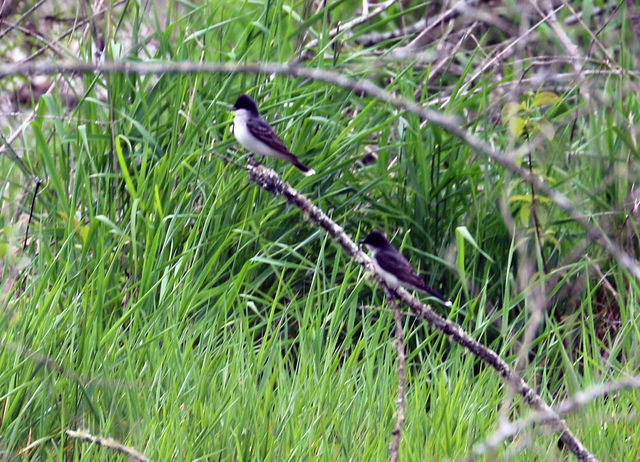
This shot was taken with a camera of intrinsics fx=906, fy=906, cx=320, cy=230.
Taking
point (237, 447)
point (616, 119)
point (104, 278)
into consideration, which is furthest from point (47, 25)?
point (237, 447)

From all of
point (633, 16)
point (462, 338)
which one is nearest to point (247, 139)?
point (633, 16)

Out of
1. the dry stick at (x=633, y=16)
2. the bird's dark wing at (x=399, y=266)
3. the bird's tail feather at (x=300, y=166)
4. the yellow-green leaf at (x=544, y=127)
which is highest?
the dry stick at (x=633, y=16)

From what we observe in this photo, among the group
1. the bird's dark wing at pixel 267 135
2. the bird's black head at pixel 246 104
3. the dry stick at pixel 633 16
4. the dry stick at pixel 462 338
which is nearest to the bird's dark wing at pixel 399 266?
the bird's dark wing at pixel 267 135

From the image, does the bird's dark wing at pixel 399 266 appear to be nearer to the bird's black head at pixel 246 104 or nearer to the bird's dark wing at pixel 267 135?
the bird's dark wing at pixel 267 135

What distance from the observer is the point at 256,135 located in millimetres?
3811

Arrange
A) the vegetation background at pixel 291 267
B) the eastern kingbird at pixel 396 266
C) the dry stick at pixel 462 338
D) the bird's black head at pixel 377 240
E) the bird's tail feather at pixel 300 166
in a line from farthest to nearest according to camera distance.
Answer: the bird's tail feather at pixel 300 166
the bird's black head at pixel 377 240
the eastern kingbird at pixel 396 266
the vegetation background at pixel 291 267
the dry stick at pixel 462 338

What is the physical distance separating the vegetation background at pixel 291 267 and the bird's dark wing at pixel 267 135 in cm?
20

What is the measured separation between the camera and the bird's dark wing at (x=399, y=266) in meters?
3.71

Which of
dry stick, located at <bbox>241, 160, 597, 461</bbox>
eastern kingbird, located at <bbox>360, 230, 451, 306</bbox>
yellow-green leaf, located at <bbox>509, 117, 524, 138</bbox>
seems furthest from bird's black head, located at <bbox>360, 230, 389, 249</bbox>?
dry stick, located at <bbox>241, 160, 597, 461</bbox>

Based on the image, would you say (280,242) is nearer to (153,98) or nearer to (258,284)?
(258,284)

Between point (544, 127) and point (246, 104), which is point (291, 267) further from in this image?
point (544, 127)

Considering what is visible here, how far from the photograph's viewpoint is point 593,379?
3264mm

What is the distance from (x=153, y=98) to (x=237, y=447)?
2.23 metres

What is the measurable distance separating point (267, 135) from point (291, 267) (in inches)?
23.0
